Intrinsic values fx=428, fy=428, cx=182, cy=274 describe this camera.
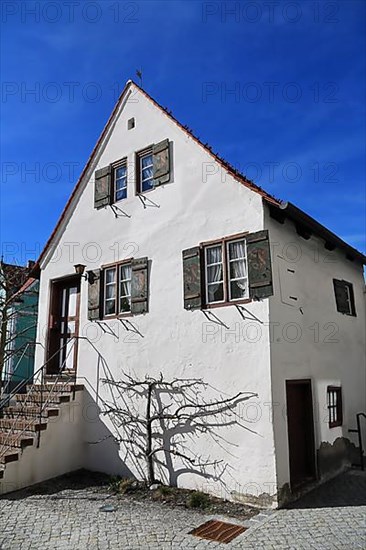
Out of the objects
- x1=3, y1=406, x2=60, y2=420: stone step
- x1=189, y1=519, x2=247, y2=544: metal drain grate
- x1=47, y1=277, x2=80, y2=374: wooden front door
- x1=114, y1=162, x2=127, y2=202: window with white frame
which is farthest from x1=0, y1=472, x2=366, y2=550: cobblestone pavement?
x1=114, y1=162, x2=127, y2=202: window with white frame

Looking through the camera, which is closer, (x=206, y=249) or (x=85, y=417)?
(x=206, y=249)

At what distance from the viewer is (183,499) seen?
7.52 m

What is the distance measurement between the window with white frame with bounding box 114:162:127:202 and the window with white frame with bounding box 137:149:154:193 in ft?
1.71

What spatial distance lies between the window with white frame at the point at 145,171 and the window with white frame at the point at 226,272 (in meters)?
2.62

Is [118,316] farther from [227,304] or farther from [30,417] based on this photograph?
[227,304]

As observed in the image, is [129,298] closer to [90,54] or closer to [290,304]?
[290,304]

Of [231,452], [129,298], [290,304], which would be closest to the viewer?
[231,452]

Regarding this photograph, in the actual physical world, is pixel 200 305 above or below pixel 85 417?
above

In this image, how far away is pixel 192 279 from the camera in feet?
28.2

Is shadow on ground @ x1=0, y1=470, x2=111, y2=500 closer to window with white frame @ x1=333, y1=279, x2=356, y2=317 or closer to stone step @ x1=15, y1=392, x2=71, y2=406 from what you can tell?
stone step @ x1=15, y1=392, x2=71, y2=406

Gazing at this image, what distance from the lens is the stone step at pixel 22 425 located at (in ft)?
29.6

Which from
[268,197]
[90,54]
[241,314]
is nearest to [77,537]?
[241,314]

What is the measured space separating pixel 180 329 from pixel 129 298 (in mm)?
1935

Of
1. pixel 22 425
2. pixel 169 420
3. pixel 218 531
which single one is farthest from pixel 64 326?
pixel 218 531
